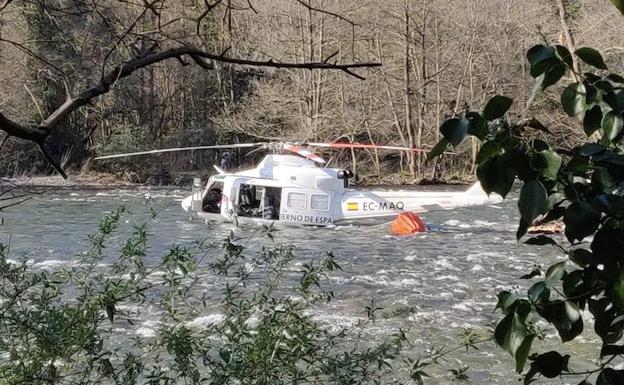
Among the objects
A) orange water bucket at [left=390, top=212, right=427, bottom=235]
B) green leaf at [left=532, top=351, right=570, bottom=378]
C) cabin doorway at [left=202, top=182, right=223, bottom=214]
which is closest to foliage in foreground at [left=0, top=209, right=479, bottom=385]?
green leaf at [left=532, top=351, right=570, bottom=378]

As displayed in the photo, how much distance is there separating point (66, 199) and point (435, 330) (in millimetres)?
19297

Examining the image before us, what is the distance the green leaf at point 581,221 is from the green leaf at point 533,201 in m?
0.11

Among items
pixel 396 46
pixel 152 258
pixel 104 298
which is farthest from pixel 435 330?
pixel 396 46

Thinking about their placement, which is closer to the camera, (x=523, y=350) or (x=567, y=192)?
(x=523, y=350)

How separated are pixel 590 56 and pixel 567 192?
30 cm

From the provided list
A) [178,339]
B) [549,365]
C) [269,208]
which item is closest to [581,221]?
[549,365]

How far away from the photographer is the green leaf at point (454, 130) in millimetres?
1359

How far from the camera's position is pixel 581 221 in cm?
137

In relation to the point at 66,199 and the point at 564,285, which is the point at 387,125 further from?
the point at 564,285

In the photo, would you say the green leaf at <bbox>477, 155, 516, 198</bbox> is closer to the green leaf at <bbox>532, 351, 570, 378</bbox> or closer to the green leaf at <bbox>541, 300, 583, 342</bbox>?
the green leaf at <bbox>541, 300, 583, 342</bbox>

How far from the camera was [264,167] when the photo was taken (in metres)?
20.5

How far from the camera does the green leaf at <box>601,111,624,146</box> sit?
4.93 feet

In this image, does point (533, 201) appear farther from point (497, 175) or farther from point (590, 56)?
point (590, 56)

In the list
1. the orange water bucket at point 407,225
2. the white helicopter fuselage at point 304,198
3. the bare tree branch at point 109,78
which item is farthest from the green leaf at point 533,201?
the white helicopter fuselage at point 304,198
